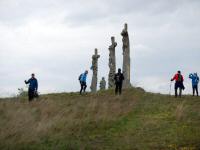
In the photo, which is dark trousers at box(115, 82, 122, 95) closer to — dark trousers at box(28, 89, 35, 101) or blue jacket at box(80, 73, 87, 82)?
blue jacket at box(80, 73, 87, 82)

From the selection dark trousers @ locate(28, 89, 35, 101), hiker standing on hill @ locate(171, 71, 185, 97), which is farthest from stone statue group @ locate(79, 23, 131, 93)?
hiker standing on hill @ locate(171, 71, 185, 97)

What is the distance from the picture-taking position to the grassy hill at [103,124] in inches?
787

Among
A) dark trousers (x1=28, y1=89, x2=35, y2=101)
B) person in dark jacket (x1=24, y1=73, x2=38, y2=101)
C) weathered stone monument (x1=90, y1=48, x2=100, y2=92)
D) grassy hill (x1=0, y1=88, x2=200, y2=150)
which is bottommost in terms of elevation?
grassy hill (x1=0, y1=88, x2=200, y2=150)

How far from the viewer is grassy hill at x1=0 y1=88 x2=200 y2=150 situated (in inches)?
787

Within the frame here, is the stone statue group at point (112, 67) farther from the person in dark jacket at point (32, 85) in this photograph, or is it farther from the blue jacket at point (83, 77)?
the person in dark jacket at point (32, 85)

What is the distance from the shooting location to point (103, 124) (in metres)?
24.6

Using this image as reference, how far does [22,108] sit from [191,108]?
29.7 feet

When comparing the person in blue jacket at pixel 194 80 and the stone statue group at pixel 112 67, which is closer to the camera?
the person in blue jacket at pixel 194 80

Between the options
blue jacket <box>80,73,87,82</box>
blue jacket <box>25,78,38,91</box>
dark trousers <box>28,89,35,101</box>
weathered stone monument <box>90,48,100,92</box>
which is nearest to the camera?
blue jacket <box>25,78,38,91</box>

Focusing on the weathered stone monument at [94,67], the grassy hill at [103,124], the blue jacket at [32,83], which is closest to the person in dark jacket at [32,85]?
the blue jacket at [32,83]

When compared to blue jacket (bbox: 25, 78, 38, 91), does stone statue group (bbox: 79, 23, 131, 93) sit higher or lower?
higher

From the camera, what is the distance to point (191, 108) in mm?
29281

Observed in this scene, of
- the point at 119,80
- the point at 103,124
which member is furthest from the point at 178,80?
the point at 103,124

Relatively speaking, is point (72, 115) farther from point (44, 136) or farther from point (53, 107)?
point (44, 136)
